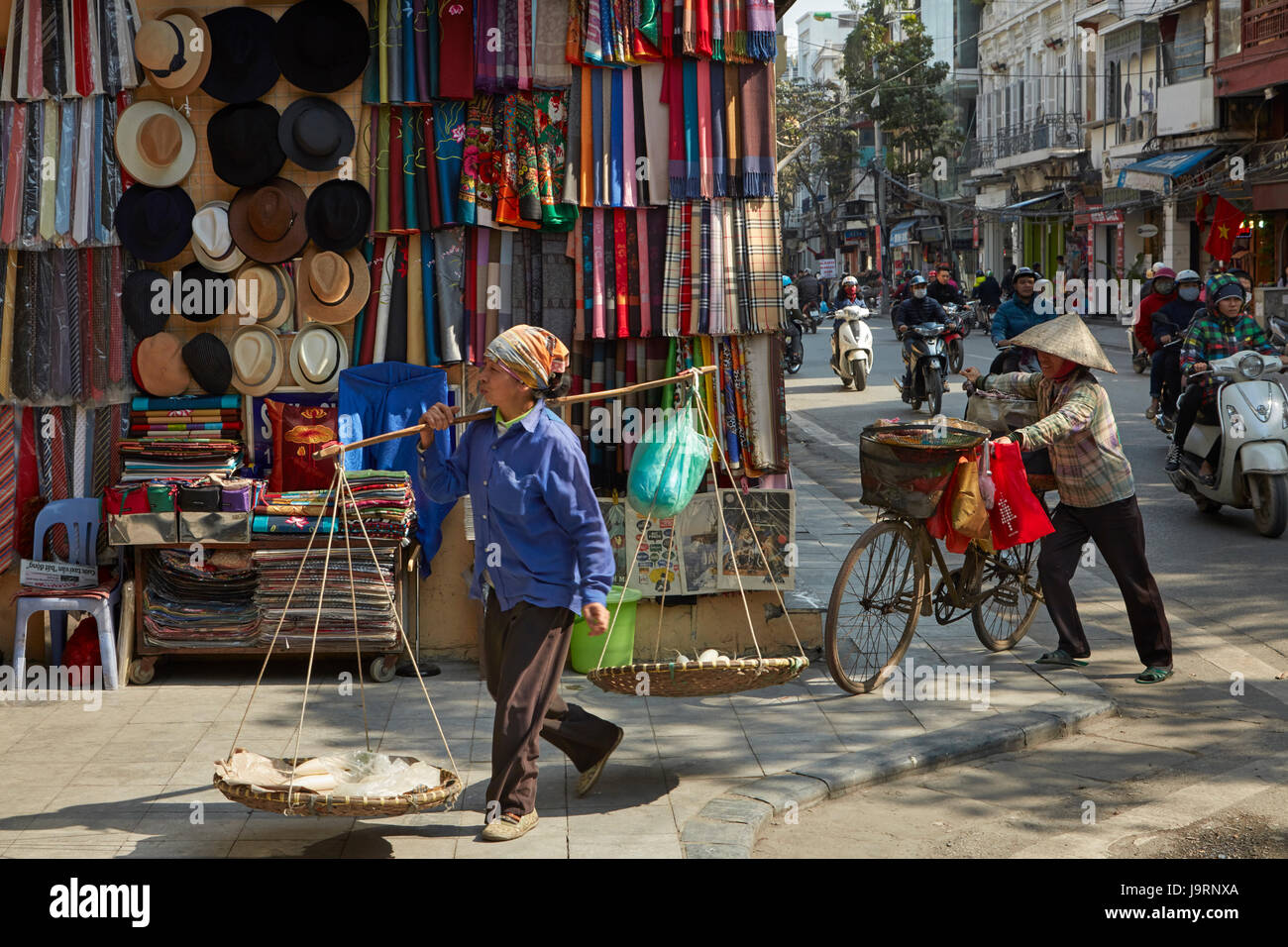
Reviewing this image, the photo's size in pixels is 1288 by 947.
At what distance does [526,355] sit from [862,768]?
6.93ft

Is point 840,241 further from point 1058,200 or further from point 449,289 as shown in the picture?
point 449,289

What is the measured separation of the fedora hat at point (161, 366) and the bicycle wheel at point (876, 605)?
338 cm

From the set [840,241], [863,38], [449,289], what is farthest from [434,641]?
[840,241]

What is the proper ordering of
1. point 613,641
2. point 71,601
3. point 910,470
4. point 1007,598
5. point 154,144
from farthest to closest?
point 1007,598, point 154,144, point 613,641, point 71,601, point 910,470

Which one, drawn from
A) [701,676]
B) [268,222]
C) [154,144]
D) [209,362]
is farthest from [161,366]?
[701,676]

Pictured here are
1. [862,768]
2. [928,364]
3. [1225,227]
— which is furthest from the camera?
[1225,227]

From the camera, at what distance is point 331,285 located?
6.99 m

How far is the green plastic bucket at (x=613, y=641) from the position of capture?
22.2ft

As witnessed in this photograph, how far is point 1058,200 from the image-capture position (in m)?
45.3

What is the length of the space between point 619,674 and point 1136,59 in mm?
38552

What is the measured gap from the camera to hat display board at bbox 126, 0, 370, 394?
22.8 feet

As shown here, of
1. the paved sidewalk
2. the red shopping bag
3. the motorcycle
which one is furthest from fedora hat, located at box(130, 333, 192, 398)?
the motorcycle

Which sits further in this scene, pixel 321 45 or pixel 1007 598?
pixel 1007 598

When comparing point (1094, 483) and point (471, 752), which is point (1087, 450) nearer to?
point (1094, 483)
